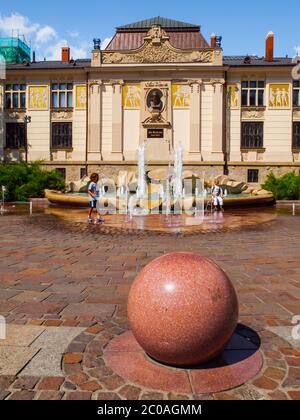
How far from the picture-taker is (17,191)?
24688 millimetres

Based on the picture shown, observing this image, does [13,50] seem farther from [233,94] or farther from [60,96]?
[233,94]

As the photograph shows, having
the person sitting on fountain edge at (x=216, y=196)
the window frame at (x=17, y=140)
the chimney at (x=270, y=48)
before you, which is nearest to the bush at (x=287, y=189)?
the person sitting on fountain edge at (x=216, y=196)

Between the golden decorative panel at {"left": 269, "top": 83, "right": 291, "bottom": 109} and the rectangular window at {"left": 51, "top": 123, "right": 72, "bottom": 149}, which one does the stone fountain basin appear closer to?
the rectangular window at {"left": 51, "top": 123, "right": 72, "bottom": 149}

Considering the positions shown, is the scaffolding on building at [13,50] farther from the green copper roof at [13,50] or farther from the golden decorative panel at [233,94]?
the golden decorative panel at [233,94]

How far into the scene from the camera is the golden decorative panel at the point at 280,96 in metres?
34.8

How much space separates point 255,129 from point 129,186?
48.4 feet

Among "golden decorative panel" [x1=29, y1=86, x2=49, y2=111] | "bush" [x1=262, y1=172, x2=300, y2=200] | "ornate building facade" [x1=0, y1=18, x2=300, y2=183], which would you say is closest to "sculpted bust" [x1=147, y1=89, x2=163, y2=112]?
"ornate building facade" [x1=0, y1=18, x2=300, y2=183]

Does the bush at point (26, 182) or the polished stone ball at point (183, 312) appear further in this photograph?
the bush at point (26, 182)

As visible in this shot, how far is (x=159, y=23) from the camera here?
124 feet

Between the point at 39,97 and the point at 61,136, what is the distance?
4.17m

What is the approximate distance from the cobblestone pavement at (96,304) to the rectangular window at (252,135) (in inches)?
988

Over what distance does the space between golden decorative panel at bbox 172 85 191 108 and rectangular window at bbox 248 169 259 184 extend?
26.8 ft

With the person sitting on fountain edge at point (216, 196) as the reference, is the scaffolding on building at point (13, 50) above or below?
above
